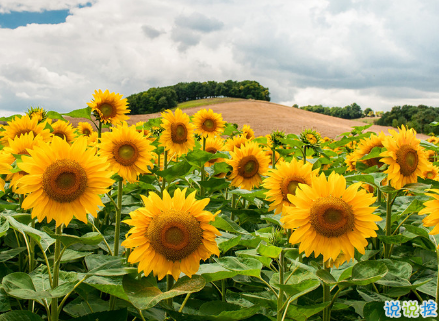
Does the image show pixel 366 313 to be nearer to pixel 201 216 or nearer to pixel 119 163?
pixel 201 216

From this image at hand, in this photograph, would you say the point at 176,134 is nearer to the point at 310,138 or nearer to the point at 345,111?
the point at 310,138

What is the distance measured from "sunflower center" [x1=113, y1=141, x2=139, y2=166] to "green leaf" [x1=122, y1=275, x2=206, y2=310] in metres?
1.35

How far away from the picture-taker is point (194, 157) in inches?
135

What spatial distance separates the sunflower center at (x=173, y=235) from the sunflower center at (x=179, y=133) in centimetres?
229

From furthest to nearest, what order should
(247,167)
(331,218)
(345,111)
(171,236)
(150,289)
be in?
(345,111)
(247,167)
(331,218)
(171,236)
(150,289)

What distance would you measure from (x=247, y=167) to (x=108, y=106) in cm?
190

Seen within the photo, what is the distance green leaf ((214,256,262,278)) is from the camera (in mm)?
1689

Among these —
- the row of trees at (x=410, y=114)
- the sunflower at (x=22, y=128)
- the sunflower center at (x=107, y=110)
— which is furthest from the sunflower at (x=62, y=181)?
the row of trees at (x=410, y=114)

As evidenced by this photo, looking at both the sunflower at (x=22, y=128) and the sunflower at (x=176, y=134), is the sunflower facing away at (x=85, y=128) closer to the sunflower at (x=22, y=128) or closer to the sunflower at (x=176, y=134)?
the sunflower at (x=22, y=128)

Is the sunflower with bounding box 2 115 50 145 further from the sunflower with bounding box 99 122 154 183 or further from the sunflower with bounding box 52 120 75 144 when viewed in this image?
the sunflower with bounding box 99 122 154 183

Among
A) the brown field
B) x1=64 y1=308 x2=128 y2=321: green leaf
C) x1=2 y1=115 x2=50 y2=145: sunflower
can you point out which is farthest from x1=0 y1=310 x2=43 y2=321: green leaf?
the brown field

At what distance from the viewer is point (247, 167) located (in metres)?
3.75

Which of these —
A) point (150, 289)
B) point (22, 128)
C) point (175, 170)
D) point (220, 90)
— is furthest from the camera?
point (220, 90)

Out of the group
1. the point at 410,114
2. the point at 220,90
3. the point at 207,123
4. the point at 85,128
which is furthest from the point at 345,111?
the point at 207,123
